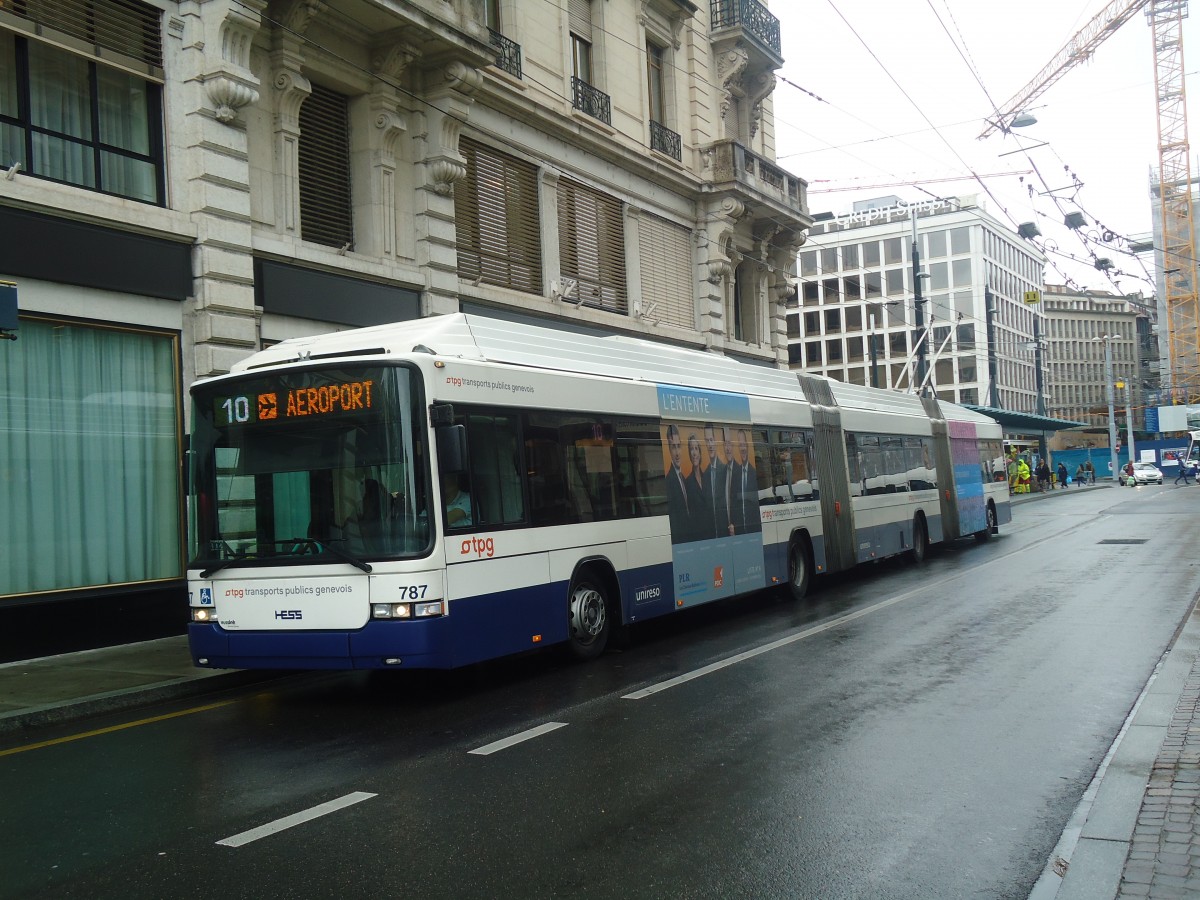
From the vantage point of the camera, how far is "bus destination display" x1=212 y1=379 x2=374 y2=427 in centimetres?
847

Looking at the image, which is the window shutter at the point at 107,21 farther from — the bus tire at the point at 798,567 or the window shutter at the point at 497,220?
the bus tire at the point at 798,567

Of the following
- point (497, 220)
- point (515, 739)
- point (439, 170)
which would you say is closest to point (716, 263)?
point (497, 220)

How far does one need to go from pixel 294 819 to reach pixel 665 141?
836 inches

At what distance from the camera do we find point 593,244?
878 inches

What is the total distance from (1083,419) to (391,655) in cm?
13637

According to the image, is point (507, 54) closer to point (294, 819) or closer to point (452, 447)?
point (452, 447)

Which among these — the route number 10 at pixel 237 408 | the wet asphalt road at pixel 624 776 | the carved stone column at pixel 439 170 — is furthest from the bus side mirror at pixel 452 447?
the carved stone column at pixel 439 170

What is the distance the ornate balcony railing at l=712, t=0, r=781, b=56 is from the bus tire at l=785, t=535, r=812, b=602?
15.8 meters

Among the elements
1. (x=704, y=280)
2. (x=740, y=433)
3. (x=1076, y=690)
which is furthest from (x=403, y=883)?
(x=704, y=280)

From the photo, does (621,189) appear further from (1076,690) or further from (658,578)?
(1076,690)

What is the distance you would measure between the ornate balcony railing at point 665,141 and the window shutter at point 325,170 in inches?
363

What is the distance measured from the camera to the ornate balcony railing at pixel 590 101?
21453 mm

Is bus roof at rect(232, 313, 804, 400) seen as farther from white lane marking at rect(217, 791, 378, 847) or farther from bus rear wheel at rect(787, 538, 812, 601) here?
white lane marking at rect(217, 791, 378, 847)

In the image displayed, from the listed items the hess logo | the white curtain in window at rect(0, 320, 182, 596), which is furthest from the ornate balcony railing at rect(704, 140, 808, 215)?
the hess logo
